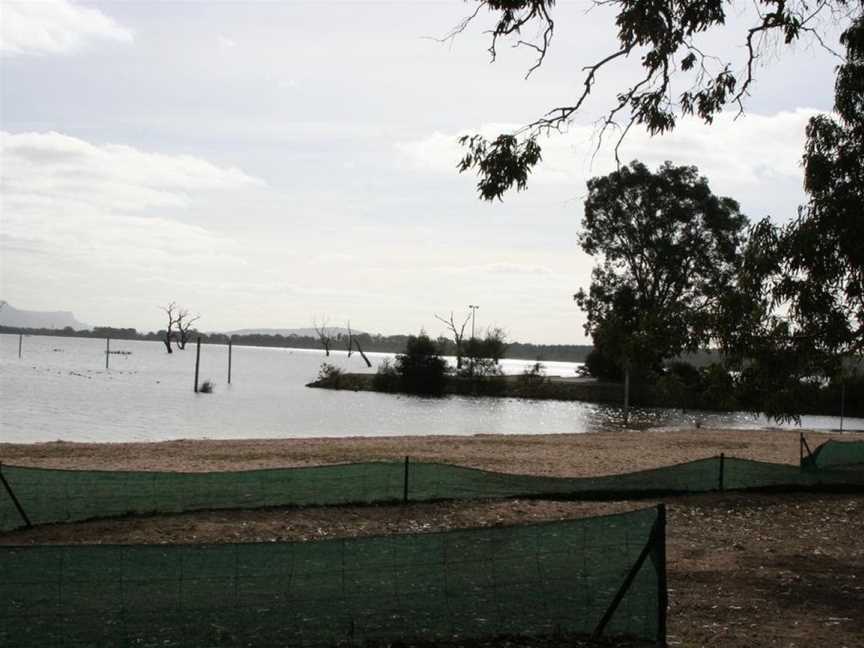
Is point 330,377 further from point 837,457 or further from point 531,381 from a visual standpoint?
point 837,457

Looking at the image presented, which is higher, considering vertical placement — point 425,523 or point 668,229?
point 668,229

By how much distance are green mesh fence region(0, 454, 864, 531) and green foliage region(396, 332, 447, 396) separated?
6995 cm

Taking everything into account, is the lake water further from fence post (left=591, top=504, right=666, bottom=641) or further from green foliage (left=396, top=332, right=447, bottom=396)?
fence post (left=591, top=504, right=666, bottom=641)

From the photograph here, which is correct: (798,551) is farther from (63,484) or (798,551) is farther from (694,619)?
(63,484)

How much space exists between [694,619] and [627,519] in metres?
1.44

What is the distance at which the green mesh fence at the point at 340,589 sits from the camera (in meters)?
7.37

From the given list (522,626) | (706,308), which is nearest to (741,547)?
(706,308)

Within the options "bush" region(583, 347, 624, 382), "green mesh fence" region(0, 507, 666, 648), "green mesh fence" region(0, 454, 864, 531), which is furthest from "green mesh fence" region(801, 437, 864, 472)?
"bush" region(583, 347, 624, 382)

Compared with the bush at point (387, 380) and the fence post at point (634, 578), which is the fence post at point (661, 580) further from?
the bush at point (387, 380)

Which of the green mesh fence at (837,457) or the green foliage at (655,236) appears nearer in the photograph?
the green mesh fence at (837,457)

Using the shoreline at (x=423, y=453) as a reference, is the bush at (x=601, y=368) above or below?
above

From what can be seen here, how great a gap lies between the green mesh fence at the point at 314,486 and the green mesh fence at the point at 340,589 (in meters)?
6.42

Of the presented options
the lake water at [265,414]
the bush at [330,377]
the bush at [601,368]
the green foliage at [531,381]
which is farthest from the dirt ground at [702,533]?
the bush at [330,377]

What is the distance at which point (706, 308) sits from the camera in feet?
52.9
